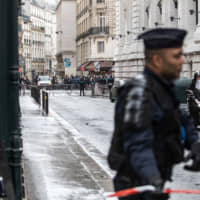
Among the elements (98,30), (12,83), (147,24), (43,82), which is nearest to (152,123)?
(12,83)

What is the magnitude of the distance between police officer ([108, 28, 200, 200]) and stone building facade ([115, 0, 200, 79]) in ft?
95.1

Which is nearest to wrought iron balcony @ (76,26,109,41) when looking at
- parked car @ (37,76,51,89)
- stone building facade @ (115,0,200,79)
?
parked car @ (37,76,51,89)

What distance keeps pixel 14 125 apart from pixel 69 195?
1.31 m

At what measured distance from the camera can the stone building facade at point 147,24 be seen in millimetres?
34219

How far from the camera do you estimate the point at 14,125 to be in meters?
6.98

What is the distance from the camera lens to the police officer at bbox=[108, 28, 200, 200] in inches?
133

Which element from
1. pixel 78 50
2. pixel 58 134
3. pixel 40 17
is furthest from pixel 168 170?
pixel 40 17

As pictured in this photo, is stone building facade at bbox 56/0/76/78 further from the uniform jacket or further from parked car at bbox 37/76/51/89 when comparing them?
the uniform jacket

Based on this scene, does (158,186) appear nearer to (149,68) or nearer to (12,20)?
(149,68)

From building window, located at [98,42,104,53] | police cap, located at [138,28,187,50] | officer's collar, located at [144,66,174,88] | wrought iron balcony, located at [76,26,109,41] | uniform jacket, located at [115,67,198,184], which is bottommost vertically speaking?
uniform jacket, located at [115,67,198,184]

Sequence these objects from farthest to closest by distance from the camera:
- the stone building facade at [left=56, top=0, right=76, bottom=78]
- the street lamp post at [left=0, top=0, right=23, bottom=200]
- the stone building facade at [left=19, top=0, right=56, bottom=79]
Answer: the stone building facade at [left=19, top=0, right=56, bottom=79]
the stone building facade at [left=56, top=0, right=76, bottom=78]
the street lamp post at [left=0, top=0, right=23, bottom=200]

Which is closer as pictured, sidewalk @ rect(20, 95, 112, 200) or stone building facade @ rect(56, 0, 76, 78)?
sidewalk @ rect(20, 95, 112, 200)

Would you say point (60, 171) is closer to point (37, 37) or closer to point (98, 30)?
point (98, 30)

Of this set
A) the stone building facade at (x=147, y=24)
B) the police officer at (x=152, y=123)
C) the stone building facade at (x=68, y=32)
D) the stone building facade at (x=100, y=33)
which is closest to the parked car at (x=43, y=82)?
the stone building facade at (x=100, y=33)
